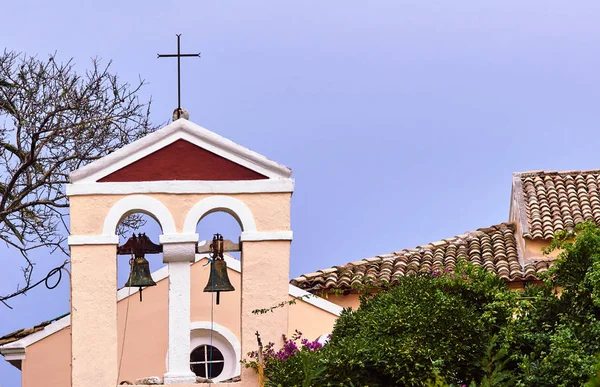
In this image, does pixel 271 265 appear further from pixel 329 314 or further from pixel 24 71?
pixel 24 71

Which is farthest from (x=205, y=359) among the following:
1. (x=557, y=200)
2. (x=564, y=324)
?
(x=564, y=324)

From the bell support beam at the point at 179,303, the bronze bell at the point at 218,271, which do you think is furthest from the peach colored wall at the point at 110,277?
the bronze bell at the point at 218,271

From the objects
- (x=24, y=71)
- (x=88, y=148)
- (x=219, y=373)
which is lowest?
(x=219, y=373)

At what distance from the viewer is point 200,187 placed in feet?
38.3

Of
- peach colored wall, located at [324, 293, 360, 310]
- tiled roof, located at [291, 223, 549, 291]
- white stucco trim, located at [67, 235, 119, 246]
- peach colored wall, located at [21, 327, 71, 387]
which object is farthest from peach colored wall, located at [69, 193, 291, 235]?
peach colored wall, located at [324, 293, 360, 310]

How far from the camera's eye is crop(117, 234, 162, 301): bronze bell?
12.0 metres

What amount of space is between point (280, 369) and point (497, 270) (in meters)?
9.28

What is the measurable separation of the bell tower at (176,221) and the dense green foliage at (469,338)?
766 millimetres

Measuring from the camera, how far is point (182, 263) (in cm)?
1180

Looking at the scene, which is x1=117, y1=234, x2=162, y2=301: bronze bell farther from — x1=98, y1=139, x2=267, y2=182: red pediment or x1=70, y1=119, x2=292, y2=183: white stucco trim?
x1=70, y1=119, x2=292, y2=183: white stucco trim

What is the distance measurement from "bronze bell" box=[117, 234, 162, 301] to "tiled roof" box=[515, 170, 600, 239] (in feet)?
32.7

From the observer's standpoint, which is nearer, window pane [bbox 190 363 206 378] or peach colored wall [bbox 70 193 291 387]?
peach colored wall [bbox 70 193 291 387]

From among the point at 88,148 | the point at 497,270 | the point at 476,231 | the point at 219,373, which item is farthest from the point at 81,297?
the point at 476,231

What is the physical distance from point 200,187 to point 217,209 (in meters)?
0.25
